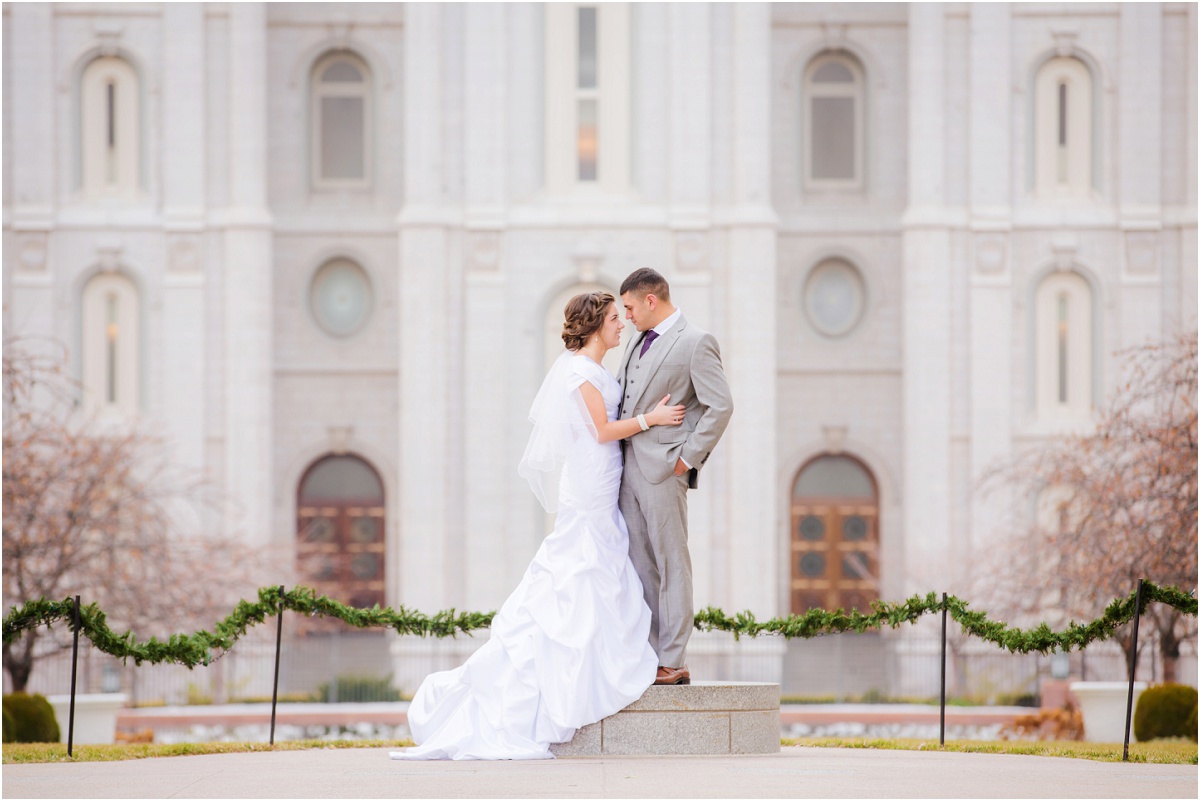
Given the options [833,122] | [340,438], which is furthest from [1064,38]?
[340,438]

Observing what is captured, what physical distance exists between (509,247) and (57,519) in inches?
501

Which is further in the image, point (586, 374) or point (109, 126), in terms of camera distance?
point (109, 126)

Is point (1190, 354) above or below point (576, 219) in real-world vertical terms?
below

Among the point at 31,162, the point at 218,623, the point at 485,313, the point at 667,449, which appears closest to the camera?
the point at 667,449

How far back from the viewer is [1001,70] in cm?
3378

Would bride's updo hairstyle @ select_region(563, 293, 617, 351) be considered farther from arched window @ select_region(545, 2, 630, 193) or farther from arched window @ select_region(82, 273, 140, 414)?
arched window @ select_region(82, 273, 140, 414)

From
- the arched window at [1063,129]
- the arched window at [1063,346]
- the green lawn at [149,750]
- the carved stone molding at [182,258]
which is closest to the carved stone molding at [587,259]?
the carved stone molding at [182,258]

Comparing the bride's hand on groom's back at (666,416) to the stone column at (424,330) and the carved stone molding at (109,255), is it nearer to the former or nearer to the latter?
the stone column at (424,330)

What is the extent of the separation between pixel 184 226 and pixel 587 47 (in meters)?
8.62

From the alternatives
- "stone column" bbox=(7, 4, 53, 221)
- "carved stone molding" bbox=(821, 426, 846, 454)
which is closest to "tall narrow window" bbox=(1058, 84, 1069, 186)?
"carved stone molding" bbox=(821, 426, 846, 454)

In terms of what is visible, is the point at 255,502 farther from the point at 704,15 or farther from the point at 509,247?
the point at 704,15

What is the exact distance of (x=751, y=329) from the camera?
33.1m

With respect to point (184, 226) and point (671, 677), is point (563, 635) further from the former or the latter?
point (184, 226)

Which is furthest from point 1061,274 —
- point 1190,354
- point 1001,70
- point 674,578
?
point 674,578
